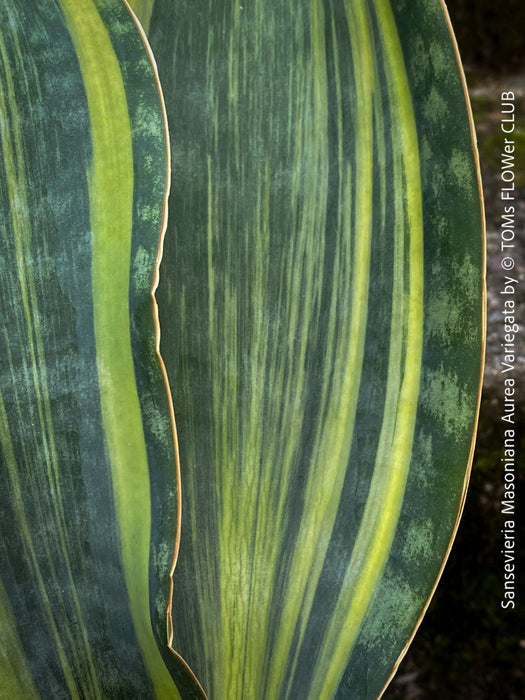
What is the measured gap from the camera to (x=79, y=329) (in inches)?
10.9

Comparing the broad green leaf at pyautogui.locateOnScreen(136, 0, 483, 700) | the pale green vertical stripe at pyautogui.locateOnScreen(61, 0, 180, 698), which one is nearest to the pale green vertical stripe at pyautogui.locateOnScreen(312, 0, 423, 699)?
the broad green leaf at pyautogui.locateOnScreen(136, 0, 483, 700)

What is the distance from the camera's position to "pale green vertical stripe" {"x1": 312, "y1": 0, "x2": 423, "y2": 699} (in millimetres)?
327

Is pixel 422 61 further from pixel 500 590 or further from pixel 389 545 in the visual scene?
pixel 500 590

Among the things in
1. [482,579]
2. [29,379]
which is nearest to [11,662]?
[29,379]

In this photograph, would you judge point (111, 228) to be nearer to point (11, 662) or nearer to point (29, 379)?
point (29, 379)

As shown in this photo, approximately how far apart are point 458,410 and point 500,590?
237mm

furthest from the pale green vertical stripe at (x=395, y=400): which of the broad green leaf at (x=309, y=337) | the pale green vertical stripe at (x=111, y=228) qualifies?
the pale green vertical stripe at (x=111, y=228)

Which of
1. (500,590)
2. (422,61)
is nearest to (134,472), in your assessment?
(422,61)

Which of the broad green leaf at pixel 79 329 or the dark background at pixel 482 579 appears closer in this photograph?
the broad green leaf at pixel 79 329

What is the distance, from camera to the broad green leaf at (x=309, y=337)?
33cm

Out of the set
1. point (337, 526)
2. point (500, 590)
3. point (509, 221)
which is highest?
point (509, 221)

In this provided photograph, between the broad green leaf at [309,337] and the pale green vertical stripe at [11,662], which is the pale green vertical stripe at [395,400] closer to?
the broad green leaf at [309,337]

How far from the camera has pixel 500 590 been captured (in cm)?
49

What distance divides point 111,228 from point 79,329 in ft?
0.14
